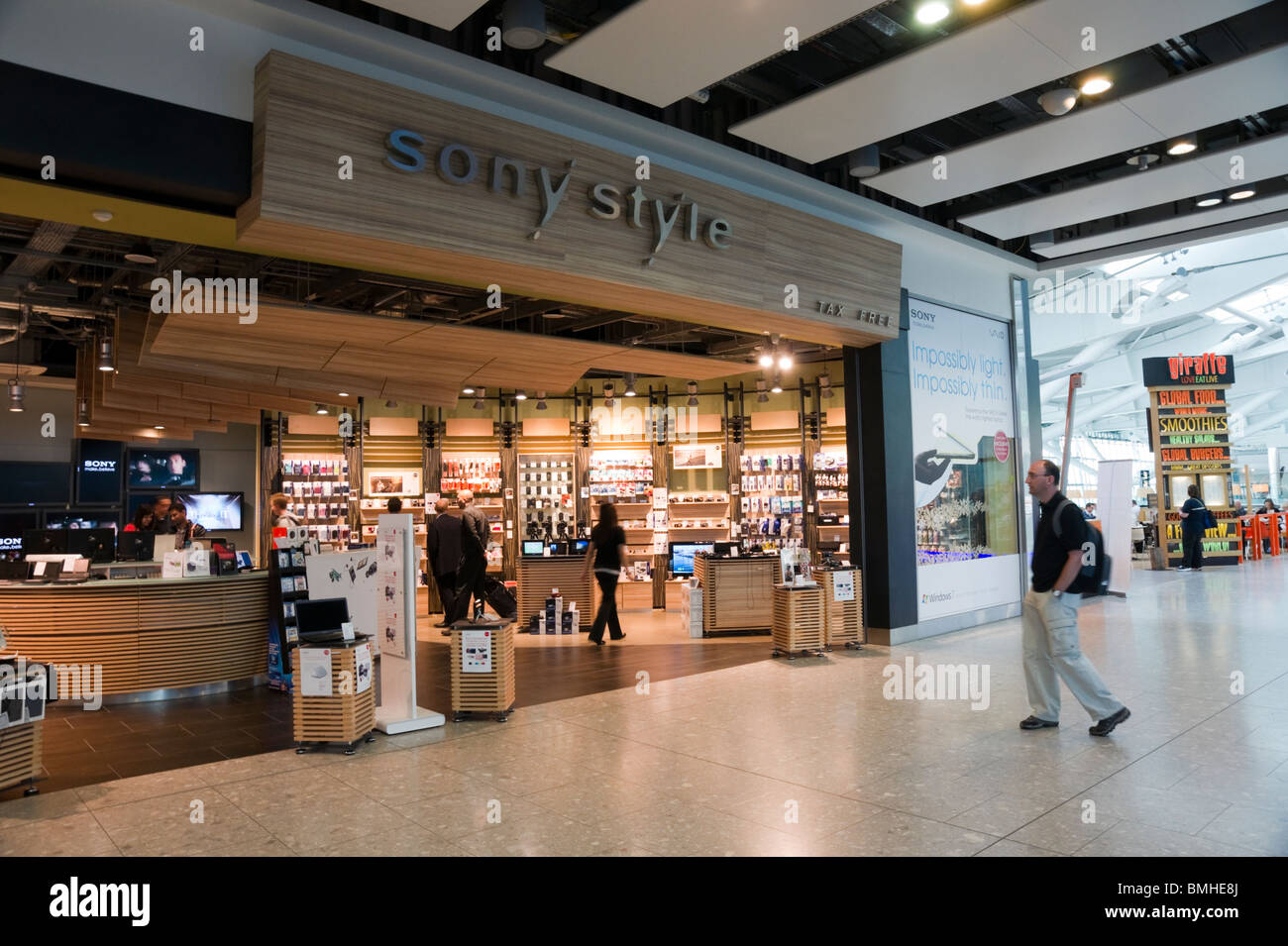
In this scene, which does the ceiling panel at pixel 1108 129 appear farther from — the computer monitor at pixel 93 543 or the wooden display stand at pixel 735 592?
the computer monitor at pixel 93 543

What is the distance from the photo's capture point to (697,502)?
1410 centimetres

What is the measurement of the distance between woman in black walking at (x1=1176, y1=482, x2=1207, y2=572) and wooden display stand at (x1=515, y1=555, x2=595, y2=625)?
12.2m

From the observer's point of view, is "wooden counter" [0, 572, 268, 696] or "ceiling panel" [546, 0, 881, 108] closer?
"ceiling panel" [546, 0, 881, 108]

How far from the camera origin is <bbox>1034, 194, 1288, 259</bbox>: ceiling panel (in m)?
8.77

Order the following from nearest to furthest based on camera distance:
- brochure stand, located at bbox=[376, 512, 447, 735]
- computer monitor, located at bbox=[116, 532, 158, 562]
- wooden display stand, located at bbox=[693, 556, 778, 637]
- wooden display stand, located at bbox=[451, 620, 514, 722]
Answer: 1. brochure stand, located at bbox=[376, 512, 447, 735]
2. wooden display stand, located at bbox=[451, 620, 514, 722]
3. computer monitor, located at bbox=[116, 532, 158, 562]
4. wooden display stand, located at bbox=[693, 556, 778, 637]

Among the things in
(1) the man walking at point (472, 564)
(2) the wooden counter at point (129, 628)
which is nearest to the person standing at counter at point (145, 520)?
(2) the wooden counter at point (129, 628)

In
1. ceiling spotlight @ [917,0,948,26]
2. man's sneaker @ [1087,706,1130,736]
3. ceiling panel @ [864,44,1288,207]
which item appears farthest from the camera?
ceiling panel @ [864,44,1288,207]

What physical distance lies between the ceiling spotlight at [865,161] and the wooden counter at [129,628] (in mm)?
6665

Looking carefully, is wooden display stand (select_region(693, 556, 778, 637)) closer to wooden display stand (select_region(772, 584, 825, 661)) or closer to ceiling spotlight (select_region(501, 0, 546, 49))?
wooden display stand (select_region(772, 584, 825, 661))

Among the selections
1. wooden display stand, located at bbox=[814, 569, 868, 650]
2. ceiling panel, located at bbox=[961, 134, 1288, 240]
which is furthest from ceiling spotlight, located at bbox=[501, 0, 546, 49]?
ceiling panel, located at bbox=[961, 134, 1288, 240]

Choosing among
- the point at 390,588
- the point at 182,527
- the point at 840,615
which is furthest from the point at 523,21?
the point at 182,527

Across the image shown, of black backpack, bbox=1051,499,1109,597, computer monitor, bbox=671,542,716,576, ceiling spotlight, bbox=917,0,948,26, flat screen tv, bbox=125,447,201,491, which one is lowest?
computer monitor, bbox=671,542,716,576

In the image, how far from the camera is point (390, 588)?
5809mm
